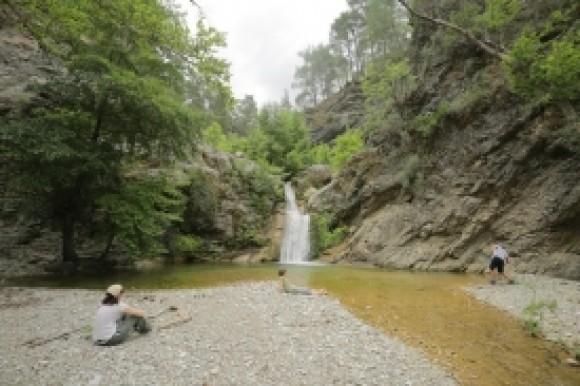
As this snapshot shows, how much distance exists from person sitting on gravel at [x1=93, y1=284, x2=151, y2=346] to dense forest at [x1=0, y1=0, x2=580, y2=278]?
4.82m

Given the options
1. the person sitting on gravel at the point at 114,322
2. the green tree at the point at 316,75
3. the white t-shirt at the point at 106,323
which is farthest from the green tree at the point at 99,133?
the green tree at the point at 316,75

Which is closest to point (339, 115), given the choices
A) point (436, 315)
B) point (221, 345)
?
point (436, 315)

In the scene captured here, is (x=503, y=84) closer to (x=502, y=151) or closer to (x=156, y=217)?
(x=502, y=151)

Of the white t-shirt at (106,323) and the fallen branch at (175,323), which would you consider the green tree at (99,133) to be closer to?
the fallen branch at (175,323)

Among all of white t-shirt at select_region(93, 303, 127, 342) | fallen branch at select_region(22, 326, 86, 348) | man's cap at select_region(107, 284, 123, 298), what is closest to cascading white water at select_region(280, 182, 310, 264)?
fallen branch at select_region(22, 326, 86, 348)

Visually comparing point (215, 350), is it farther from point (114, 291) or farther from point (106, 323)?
point (114, 291)

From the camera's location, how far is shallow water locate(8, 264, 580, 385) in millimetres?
6773

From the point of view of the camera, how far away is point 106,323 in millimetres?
6793

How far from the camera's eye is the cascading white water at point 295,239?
2675 cm

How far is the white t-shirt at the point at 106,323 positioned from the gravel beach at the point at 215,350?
0.74ft

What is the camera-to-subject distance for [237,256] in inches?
1028

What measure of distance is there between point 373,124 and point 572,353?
22.3m

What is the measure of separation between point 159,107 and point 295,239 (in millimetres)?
15784

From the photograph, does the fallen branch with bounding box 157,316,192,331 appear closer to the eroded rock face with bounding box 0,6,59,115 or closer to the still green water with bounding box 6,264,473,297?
the still green water with bounding box 6,264,473,297
